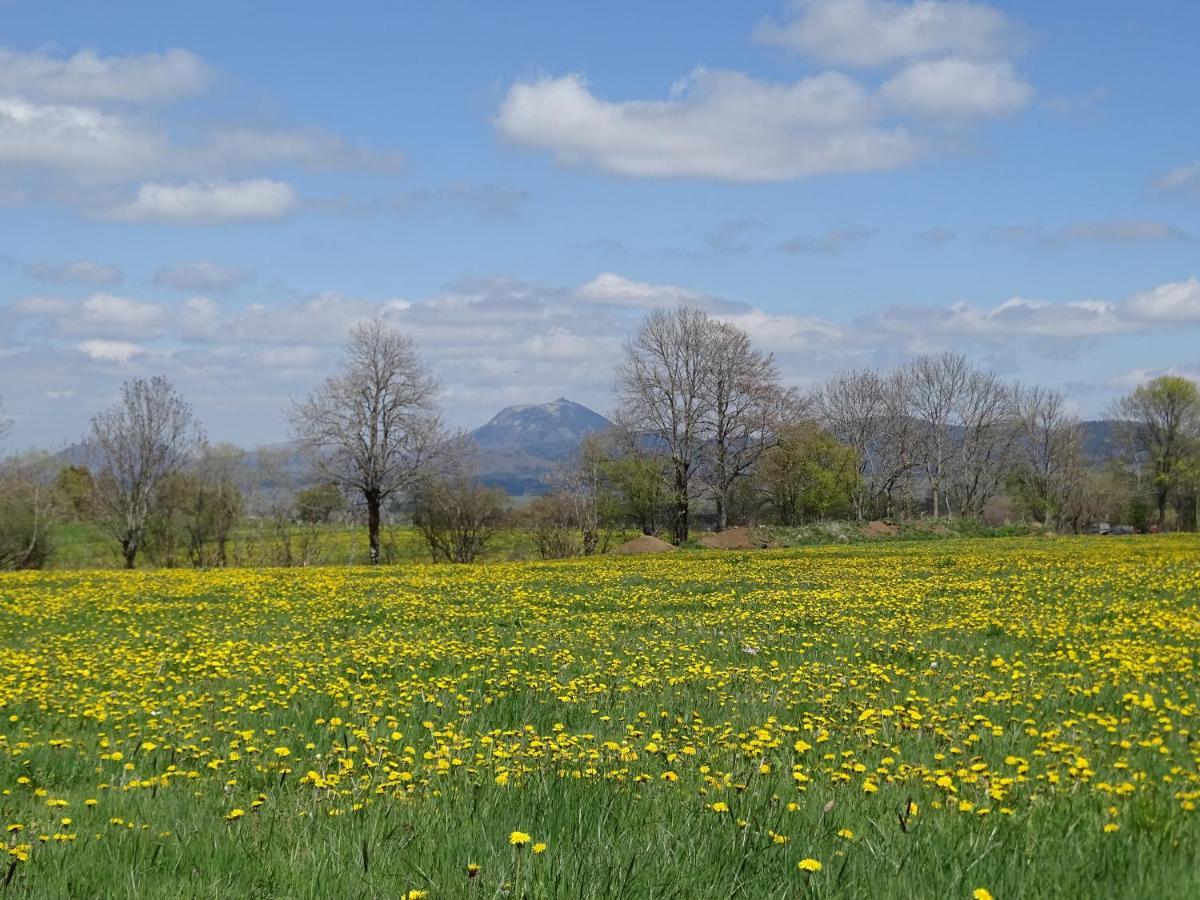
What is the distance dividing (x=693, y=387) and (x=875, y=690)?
52.1 meters

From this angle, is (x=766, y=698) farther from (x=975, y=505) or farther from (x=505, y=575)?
(x=975, y=505)

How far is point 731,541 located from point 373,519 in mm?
21533

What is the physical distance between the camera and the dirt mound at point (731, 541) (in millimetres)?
49625

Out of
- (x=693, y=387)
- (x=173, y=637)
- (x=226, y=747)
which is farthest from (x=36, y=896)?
(x=693, y=387)

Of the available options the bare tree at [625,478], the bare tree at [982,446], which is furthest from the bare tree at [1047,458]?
the bare tree at [625,478]

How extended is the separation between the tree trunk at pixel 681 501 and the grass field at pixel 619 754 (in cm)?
4451

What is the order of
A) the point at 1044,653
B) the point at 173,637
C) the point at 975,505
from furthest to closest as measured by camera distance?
1. the point at 975,505
2. the point at 173,637
3. the point at 1044,653

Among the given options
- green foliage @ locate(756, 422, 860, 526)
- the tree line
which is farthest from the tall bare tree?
green foliage @ locate(756, 422, 860, 526)

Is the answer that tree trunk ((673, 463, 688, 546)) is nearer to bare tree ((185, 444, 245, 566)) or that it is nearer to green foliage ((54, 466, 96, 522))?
bare tree ((185, 444, 245, 566))

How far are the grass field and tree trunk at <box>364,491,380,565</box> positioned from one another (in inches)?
1501

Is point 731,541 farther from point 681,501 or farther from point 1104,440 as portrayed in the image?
point 1104,440

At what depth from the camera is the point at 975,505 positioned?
9919cm

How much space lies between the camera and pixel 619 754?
6.70 metres

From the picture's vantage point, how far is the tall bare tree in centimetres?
8894
